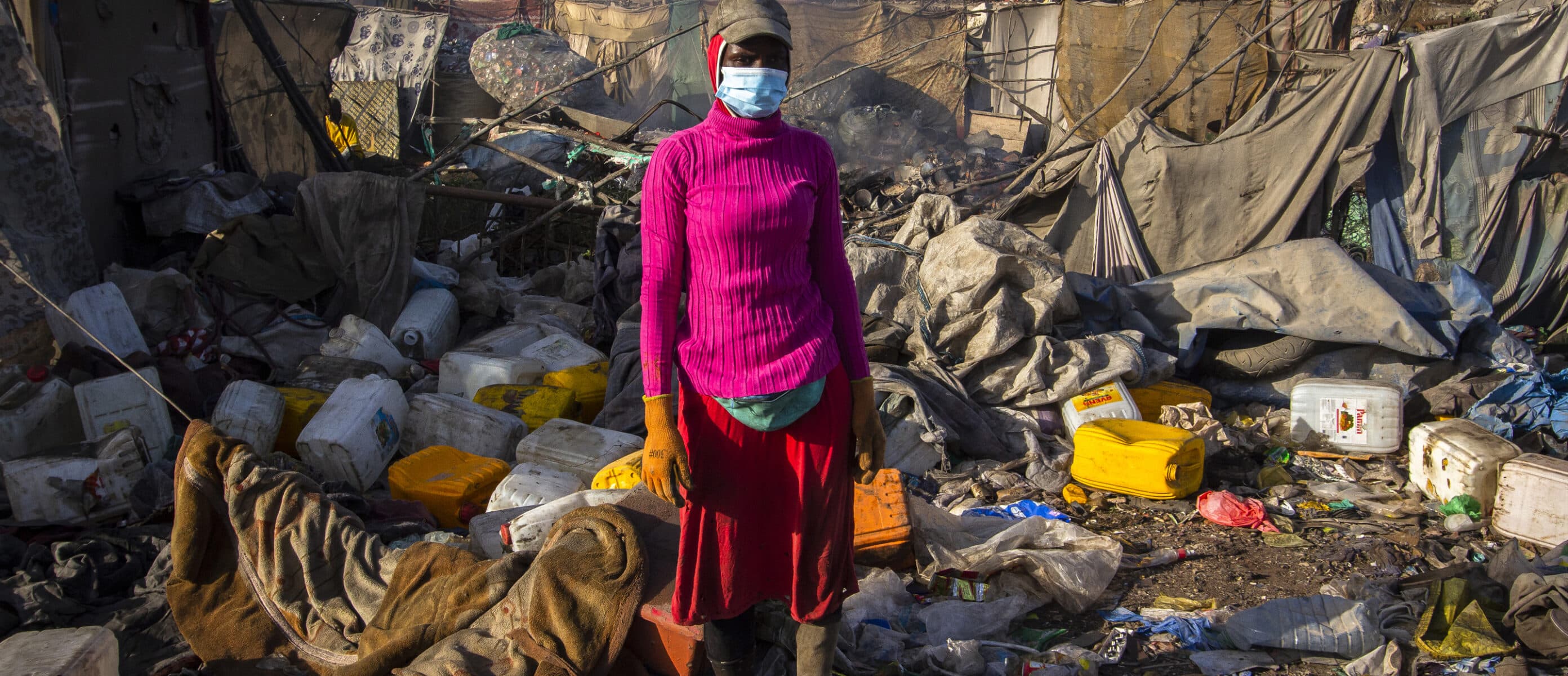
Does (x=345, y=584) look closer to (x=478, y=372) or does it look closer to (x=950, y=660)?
(x=950, y=660)

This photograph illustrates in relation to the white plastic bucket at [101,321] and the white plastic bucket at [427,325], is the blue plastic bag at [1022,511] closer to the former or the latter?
the white plastic bucket at [427,325]

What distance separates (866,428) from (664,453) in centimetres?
44

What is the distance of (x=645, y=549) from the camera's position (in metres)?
2.34

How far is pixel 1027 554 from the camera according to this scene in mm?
3152

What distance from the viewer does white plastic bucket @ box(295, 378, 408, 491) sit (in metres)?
3.85

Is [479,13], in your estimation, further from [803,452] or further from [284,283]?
[803,452]

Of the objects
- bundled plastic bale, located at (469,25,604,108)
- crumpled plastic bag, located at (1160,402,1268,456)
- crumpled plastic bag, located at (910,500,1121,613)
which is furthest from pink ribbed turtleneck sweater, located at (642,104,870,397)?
bundled plastic bale, located at (469,25,604,108)

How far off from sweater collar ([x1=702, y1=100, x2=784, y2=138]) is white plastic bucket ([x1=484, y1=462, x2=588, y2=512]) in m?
1.88

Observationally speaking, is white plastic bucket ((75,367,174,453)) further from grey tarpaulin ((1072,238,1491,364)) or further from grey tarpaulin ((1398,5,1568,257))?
grey tarpaulin ((1398,5,1568,257))

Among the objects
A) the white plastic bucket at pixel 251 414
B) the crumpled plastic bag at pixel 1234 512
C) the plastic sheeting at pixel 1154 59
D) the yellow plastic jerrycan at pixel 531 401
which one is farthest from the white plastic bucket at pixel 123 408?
the plastic sheeting at pixel 1154 59

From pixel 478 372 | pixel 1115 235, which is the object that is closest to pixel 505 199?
pixel 478 372

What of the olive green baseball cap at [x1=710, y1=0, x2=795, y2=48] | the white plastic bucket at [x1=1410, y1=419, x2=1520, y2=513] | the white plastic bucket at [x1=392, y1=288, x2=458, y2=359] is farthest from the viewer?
the white plastic bucket at [x1=392, y1=288, x2=458, y2=359]

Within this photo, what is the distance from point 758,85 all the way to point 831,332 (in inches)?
21.1

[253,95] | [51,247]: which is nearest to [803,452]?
[51,247]
